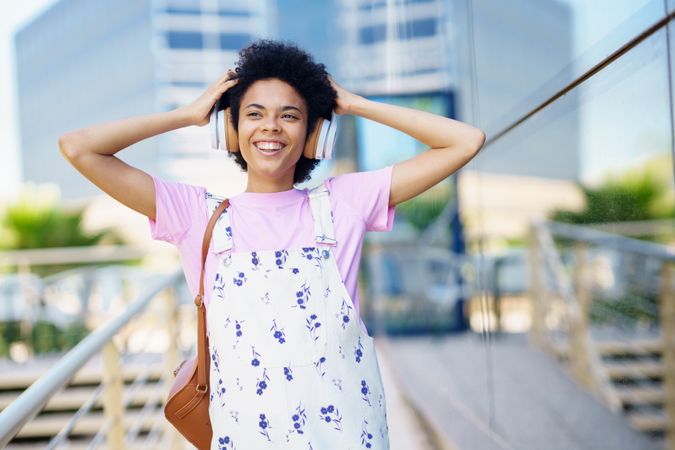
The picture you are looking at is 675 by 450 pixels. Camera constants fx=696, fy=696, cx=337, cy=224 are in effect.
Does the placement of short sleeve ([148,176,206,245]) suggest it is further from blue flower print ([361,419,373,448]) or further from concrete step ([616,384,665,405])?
concrete step ([616,384,665,405])

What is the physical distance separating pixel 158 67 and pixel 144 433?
16.9 m

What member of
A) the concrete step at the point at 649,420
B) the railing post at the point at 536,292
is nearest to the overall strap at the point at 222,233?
the concrete step at the point at 649,420

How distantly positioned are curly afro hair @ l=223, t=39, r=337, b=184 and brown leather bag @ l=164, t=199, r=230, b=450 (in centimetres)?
20

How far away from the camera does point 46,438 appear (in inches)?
229

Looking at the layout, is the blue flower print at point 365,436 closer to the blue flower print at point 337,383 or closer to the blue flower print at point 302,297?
the blue flower print at point 337,383

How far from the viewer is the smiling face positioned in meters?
1.17

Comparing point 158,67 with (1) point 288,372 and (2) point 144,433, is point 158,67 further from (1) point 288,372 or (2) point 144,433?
(1) point 288,372

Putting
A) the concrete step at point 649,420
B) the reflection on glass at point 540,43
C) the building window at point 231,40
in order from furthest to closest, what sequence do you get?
the building window at point 231,40 < the concrete step at point 649,420 < the reflection on glass at point 540,43

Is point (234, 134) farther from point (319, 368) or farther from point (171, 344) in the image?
point (171, 344)

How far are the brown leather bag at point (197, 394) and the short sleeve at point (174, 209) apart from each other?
0.06 metres

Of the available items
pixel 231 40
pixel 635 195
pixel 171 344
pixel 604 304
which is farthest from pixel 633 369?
pixel 231 40

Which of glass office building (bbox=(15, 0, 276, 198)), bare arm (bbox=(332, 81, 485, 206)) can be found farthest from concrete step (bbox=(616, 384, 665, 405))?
glass office building (bbox=(15, 0, 276, 198))

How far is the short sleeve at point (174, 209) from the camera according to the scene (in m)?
1.18

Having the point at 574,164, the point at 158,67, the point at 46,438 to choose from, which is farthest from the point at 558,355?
the point at 158,67
